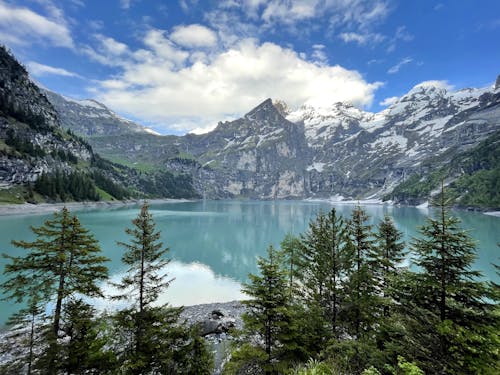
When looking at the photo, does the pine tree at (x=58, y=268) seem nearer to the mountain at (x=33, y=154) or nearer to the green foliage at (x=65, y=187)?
the mountain at (x=33, y=154)

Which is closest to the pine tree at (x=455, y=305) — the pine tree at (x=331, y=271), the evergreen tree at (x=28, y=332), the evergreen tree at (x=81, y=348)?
the pine tree at (x=331, y=271)

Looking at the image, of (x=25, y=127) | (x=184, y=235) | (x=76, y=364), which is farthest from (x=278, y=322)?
(x=25, y=127)

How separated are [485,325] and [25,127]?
666 ft

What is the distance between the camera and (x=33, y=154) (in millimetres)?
139000

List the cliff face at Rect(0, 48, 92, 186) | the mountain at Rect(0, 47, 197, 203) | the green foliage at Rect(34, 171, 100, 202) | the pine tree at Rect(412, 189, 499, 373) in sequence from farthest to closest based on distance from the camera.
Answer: the green foliage at Rect(34, 171, 100, 202) → the cliff face at Rect(0, 48, 92, 186) → the mountain at Rect(0, 47, 197, 203) → the pine tree at Rect(412, 189, 499, 373)

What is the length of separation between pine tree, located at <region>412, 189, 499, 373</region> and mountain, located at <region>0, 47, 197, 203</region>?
446 feet

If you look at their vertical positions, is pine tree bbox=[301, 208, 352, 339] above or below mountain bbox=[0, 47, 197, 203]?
below

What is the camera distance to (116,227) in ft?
279

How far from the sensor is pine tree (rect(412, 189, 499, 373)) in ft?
27.1

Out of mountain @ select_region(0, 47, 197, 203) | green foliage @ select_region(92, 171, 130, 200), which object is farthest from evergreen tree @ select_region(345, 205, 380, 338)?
green foliage @ select_region(92, 171, 130, 200)

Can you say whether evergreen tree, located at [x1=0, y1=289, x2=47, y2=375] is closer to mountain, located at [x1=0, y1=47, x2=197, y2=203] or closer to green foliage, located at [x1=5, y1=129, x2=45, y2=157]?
mountain, located at [x1=0, y1=47, x2=197, y2=203]

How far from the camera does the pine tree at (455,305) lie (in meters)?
8.27

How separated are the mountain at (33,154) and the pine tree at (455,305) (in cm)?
13608

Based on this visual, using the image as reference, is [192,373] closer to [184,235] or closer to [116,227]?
[184,235]
